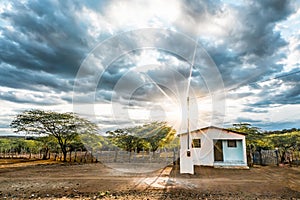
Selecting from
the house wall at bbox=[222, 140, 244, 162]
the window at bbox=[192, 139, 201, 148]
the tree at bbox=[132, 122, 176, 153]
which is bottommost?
the house wall at bbox=[222, 140, 244, 162]

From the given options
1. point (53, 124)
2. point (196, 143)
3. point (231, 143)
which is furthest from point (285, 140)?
point (53, 124)

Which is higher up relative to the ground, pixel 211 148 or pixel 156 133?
pixel 156 133

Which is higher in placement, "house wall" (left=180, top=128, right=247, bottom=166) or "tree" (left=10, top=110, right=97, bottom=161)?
"tree" (left=10, top=110, right=97, bottom=161)

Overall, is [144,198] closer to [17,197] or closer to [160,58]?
[17,197]


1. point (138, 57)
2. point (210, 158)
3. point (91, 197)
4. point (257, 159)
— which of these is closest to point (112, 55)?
point (138, 57)

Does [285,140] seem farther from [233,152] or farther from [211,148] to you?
[211,148]

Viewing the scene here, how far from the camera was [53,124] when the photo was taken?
23.7m

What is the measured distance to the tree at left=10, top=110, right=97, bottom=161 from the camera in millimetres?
23355

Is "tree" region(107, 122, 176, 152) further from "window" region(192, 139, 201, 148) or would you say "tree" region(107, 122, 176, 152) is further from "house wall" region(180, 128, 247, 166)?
"house wall" region(180, 128, 247, 166)

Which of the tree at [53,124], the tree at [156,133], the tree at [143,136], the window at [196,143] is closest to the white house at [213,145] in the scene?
the window at [196,143]

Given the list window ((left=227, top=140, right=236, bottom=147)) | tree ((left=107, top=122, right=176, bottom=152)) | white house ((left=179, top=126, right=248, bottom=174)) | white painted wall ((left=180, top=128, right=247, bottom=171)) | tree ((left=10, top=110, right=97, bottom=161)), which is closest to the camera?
white house ((left=179, top=126, right=248, bottom=174))

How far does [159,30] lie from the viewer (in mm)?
12234

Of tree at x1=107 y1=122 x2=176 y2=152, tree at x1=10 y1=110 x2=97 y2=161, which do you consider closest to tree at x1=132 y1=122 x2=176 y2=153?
tree at x1=107 y1=122 x2=176 y2=152

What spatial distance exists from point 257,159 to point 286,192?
11760 millimetres
